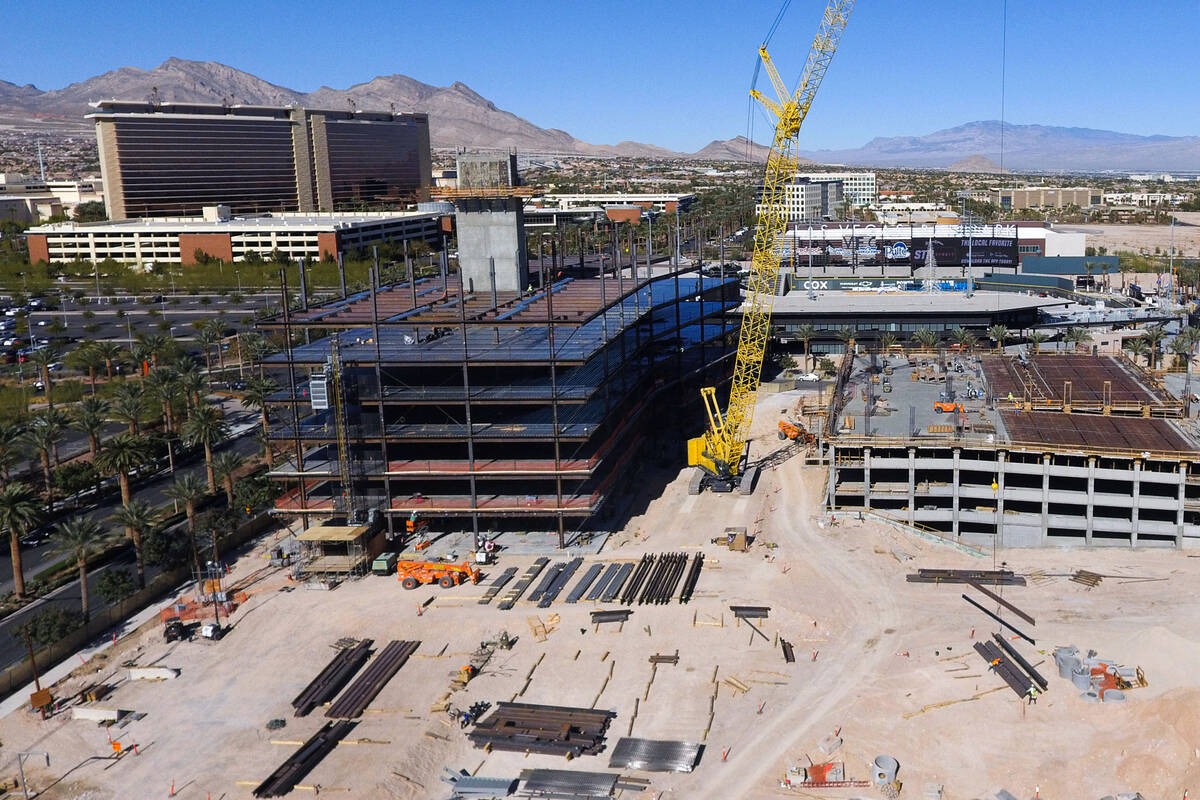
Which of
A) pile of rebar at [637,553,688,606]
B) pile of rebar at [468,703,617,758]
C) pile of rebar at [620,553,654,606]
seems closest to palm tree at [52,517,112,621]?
pile of rebar at [468,703,617,758]

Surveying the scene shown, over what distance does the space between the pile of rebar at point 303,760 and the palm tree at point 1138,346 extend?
303ft

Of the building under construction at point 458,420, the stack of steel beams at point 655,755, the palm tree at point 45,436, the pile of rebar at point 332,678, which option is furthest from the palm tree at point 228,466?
the stack of steel beams at point 655,755

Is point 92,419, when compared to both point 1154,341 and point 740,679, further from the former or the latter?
point 1154,341

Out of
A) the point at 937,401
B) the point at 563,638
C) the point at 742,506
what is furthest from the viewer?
the point at 937,401

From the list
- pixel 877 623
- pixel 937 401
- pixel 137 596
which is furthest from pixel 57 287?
pixel 877 623

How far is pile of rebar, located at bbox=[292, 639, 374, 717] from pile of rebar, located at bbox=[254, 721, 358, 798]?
2076mm

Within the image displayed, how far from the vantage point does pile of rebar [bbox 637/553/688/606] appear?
57844mm

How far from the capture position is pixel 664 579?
198 feet

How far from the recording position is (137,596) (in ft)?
193

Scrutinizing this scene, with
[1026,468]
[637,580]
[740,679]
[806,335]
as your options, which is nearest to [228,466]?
[637,580]

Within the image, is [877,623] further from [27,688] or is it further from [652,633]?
[27,688]

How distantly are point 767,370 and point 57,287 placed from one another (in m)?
136

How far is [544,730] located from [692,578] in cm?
1792

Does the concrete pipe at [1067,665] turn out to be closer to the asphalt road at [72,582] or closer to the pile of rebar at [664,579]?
the pile of rebar at [664,579]
